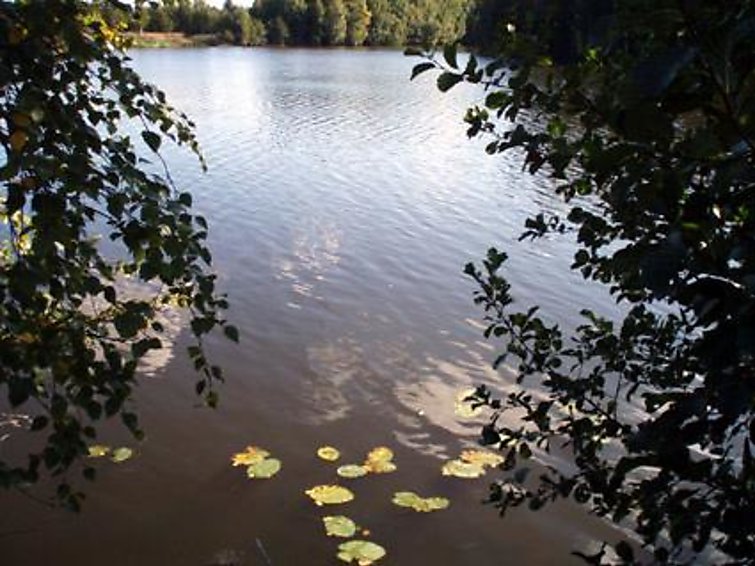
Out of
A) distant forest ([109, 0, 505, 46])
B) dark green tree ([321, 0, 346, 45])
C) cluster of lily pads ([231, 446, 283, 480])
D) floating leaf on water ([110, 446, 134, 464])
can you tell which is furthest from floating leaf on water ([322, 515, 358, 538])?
dark green tree ([321, 0, 346, 45])

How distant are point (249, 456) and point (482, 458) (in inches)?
108

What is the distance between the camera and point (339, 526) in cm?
705

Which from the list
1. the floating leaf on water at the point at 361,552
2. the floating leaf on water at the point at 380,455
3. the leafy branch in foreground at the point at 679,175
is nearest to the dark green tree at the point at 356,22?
the floating leaf on water at the point at 380,455

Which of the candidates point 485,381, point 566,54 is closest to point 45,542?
point 485,381

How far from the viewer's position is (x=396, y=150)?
Result: 89.4 feet

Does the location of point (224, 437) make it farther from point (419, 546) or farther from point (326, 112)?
point (326, 112)

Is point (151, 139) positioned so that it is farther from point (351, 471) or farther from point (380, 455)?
point (380, 455)

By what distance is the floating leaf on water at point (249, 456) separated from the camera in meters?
8.20

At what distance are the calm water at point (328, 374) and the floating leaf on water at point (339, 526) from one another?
0.40 ft

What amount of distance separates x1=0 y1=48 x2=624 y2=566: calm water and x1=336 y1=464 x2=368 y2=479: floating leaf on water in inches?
4.2

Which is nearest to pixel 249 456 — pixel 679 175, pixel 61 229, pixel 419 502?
pixel 419 502

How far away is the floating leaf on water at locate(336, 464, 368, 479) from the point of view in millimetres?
7957

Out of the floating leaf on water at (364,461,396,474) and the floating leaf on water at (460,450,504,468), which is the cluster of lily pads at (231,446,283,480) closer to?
the floating leaf on water at (364,461,396,474)

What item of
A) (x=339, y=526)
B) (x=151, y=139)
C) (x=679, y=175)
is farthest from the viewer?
(x=339, y=526)
